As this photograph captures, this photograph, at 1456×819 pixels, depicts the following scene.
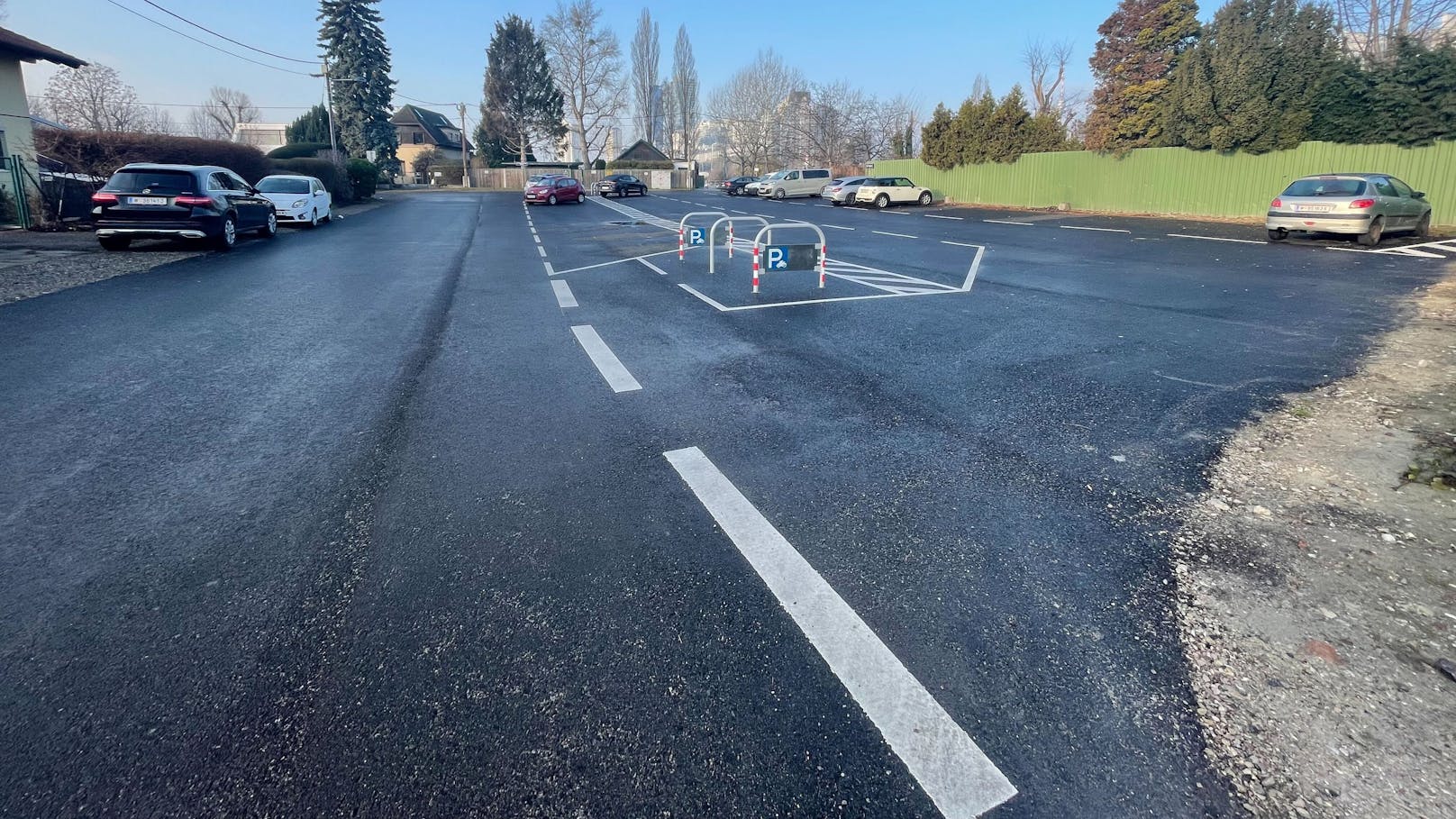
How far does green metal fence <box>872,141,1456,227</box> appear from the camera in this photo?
72.1 ft

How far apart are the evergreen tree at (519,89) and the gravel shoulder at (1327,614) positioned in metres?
76.5

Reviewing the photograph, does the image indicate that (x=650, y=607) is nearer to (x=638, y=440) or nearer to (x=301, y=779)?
(x=301, y=779)

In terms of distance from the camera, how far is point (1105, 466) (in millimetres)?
4508

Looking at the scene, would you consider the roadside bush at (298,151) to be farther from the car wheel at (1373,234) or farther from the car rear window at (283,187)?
the car wheel at (1373,234)

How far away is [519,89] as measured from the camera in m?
73.5

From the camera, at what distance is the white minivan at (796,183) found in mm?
47500

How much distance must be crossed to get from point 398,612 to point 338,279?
36.6ft

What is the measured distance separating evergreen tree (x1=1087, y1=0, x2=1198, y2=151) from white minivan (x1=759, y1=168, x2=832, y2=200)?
55.9ft

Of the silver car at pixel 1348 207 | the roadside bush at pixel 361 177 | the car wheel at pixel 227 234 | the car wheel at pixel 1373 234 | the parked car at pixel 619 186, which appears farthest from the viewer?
the parked car at pixel 619 186

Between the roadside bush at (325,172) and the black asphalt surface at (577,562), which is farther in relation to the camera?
the roadside bush at (325,172)

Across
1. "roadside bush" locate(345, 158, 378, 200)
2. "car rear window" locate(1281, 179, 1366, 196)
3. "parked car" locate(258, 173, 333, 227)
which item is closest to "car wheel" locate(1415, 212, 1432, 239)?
"car rear window" locate(1281, 179, 1366, 196)

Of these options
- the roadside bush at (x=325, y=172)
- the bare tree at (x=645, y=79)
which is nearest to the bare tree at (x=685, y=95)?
the bare tree at (x=645, y=79)

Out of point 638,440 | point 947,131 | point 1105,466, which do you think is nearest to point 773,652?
point 638,440

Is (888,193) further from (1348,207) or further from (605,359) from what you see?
(605,359)
